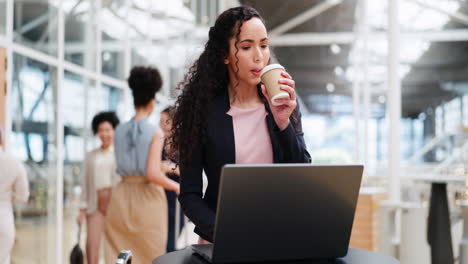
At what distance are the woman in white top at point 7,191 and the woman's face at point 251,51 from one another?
203 cm

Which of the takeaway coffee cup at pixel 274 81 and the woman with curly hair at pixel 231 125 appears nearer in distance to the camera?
the takeaway coffee cup at pixel 274 81

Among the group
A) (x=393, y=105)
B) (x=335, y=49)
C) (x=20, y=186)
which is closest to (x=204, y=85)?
(x=20, y=186)

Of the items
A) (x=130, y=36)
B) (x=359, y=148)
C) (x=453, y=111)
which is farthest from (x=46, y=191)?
(x=453, y=111)

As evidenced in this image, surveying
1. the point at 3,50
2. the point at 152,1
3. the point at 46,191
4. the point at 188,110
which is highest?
the point at 152,1

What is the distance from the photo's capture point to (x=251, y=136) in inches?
60.1

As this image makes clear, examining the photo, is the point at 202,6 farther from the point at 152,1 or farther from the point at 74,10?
the point at 74,10

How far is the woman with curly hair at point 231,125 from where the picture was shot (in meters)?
1.47

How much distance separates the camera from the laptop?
42.7 inches

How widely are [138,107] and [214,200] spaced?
69.4 inches

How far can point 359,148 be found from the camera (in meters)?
11.5

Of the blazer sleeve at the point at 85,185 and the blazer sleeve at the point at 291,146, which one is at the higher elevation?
the blazer sleeve at the point at 291,146

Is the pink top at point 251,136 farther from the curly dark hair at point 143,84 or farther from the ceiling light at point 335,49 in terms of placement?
the ceiling light at point 335,49

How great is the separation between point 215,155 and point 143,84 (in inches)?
68.4

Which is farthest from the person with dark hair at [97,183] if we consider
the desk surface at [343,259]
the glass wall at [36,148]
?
the desk surface at [343,259]
